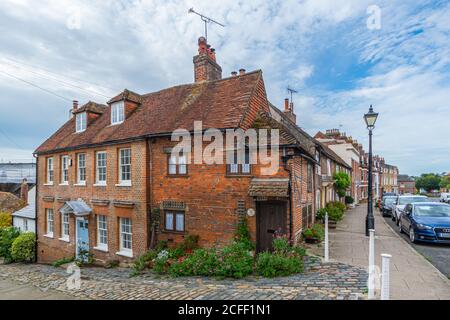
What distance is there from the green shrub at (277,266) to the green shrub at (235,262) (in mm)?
402

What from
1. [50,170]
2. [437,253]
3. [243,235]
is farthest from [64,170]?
[437,253]

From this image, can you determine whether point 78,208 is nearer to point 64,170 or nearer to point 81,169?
point 81,169

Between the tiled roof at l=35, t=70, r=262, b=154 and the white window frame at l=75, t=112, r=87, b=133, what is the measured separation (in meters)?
0.65

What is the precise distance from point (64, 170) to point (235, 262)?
46.8 feet

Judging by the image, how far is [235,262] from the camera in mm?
9039

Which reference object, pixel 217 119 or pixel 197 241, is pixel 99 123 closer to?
pixel 217 119

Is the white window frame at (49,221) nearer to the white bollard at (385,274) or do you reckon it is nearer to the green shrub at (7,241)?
the green shrub at (7,241)

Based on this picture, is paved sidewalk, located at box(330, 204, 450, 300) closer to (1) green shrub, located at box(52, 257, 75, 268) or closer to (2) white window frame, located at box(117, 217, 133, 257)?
(2) white window frame, located at box(117, 217, 133, 257)

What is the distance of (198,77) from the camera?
15734 mm

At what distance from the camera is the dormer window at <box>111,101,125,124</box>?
16016 mm

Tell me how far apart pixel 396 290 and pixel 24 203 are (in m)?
34.0

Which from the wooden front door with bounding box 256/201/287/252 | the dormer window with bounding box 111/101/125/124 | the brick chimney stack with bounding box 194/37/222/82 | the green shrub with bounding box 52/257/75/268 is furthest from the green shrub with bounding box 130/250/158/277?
the brick chimney stack with bounding box 194/37/222/82

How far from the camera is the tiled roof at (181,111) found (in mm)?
12055

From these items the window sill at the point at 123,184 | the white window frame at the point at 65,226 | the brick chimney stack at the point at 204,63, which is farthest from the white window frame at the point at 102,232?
the brick chimney stack at the point at 204,63
